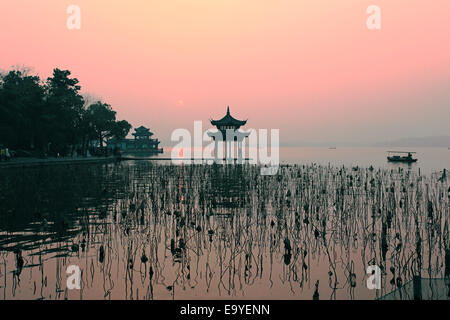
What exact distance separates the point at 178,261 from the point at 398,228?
564 cm

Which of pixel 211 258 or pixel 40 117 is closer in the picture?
pixel 211 258

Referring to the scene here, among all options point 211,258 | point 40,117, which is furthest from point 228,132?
point 211,258

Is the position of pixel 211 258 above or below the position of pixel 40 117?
below

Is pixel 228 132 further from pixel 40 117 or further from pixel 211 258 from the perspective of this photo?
pixel 211 258

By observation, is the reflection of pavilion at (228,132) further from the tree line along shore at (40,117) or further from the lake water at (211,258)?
the lake water at (211,258)

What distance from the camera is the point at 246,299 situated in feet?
17.6

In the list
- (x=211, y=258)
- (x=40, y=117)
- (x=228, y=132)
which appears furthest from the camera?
(x=228, y=132)

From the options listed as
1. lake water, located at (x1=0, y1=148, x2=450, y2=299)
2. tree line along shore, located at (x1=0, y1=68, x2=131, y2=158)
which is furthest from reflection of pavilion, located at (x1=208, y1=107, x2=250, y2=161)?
lake water, located at (x1=0, y1=148, x2=450, y2=299)

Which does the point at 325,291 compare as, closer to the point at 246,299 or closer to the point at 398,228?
the point at 246,299

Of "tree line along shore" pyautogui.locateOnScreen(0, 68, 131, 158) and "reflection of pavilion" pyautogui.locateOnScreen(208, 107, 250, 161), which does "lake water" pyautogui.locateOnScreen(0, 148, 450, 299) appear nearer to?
"tree line along shore" pyautogui.locateOnScreen(0, 68, 131, 158)

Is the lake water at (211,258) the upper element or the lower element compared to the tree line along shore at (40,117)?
lower

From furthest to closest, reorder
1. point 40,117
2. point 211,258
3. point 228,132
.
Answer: point 228,132 < point 40,117 < point 211,258

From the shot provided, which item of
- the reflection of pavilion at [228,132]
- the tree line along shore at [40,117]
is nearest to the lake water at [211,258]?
the tree line along shore at [40,117]
